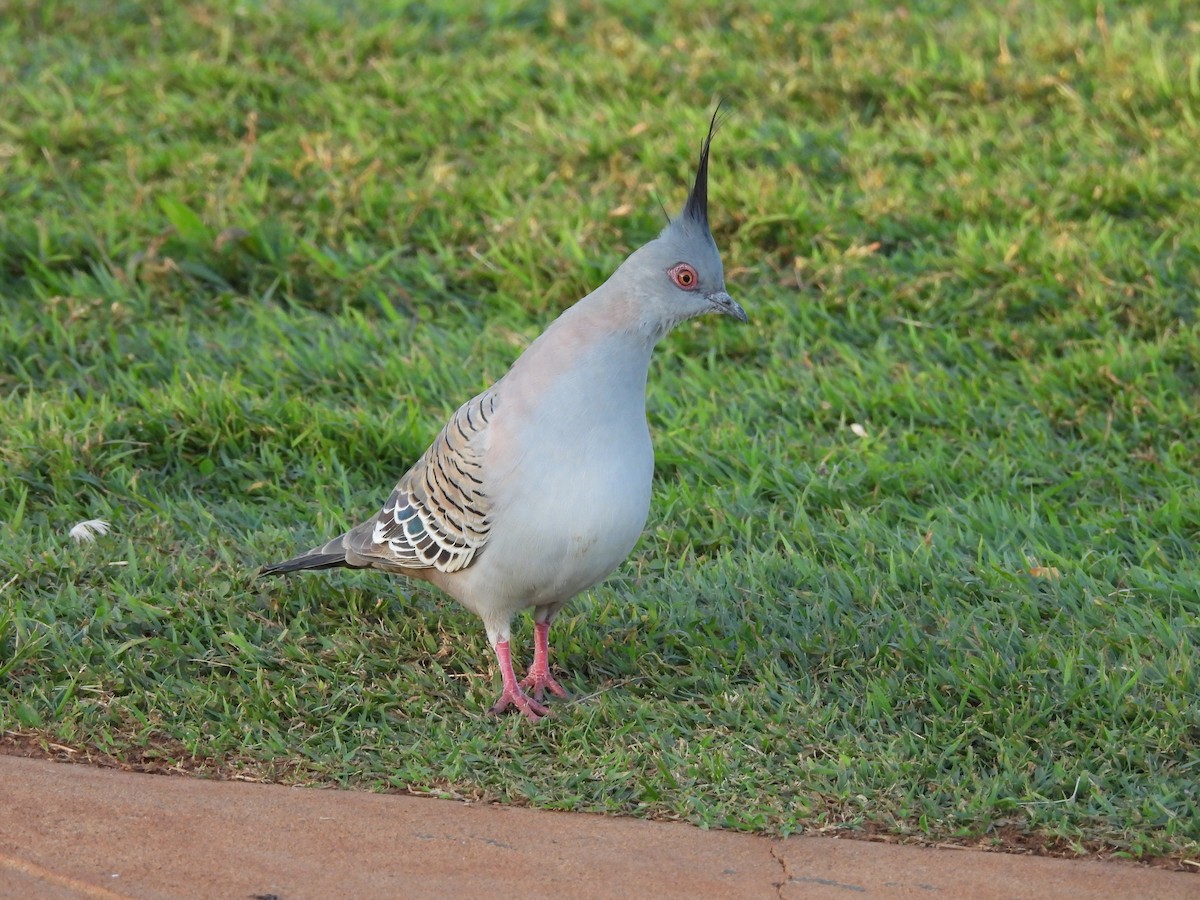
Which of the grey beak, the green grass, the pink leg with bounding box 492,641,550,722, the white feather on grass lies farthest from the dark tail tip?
the grey beak

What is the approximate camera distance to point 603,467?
3555 mm

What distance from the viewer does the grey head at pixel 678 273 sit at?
3674mm

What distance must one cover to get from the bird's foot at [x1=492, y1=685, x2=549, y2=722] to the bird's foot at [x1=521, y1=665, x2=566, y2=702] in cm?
8

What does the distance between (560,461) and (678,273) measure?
0.54 m

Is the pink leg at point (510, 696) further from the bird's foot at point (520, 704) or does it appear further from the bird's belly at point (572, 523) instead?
the bird's belly at point (572, 523)

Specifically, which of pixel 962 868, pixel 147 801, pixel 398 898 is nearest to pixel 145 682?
pixel 147 801

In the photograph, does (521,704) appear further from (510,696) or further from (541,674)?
(541,674)

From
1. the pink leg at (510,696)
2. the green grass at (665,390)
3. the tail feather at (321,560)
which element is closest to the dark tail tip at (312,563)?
the tail feather at (321,560)

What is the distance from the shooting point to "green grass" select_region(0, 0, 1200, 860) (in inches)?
143

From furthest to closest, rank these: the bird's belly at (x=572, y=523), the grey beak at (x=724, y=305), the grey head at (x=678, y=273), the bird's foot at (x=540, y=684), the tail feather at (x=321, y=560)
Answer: the tail feather at (x=321, y=560) → the bird's foot at (x=540, y=684) → the grey beak at (x=724, y=305) → the grey head at (x=678, y=273) → the bird's belly at (x=572, y=523)

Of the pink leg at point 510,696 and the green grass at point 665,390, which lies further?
the pink leg at point 510,696

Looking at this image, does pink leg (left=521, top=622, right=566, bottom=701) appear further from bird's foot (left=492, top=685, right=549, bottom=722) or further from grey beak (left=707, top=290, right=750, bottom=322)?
grey beak (left=707, top=290, right=750, bottom=322)

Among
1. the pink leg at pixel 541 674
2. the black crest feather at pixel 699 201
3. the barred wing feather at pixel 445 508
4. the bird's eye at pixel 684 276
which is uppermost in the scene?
the black crest feather at pixel 699 201

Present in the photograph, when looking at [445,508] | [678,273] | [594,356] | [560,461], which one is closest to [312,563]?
[445,508]
